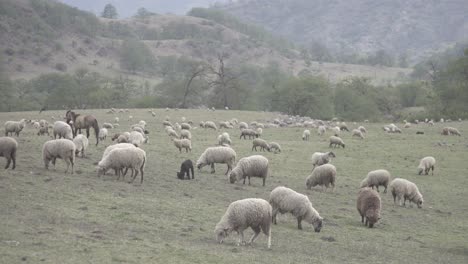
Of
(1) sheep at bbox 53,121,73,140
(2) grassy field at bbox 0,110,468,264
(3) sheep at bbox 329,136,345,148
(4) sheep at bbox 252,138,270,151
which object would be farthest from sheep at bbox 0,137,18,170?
(3) sheep at bbox 329,136,345,148

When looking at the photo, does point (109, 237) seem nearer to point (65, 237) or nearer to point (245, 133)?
point (65, 237)

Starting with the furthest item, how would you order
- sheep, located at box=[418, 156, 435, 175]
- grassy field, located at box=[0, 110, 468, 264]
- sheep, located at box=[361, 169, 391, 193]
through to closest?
sheep, located at box=[418, 156, 435, 175]
sheep, located at box=[361, 169, 391, 193]
grassy field, located at box=[0, 110, 468, 264]

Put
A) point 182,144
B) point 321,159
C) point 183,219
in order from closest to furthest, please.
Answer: point 183,219, point 321,159, point 182,144

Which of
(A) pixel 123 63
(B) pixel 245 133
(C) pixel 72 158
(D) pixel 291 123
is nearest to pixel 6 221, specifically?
(C) pixel 72 158

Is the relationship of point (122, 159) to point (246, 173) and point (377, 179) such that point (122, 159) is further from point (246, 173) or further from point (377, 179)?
point (377, 179)

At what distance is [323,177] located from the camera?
23.2 metres

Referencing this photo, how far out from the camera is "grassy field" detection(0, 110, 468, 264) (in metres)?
12.0

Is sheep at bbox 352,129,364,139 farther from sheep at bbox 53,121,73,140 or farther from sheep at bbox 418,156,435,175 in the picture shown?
sheep at bbox 53,121,73,140

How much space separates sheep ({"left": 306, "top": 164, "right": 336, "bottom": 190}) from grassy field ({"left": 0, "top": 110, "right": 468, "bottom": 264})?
1.53 ft

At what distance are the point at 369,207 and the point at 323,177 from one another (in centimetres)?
535

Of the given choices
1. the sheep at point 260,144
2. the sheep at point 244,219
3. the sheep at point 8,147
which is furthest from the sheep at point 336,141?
the sheep at point 244,219

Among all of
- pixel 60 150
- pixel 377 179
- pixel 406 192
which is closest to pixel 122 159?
pixel 60 150

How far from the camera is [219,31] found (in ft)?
621

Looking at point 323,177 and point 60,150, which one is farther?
point 323,177
